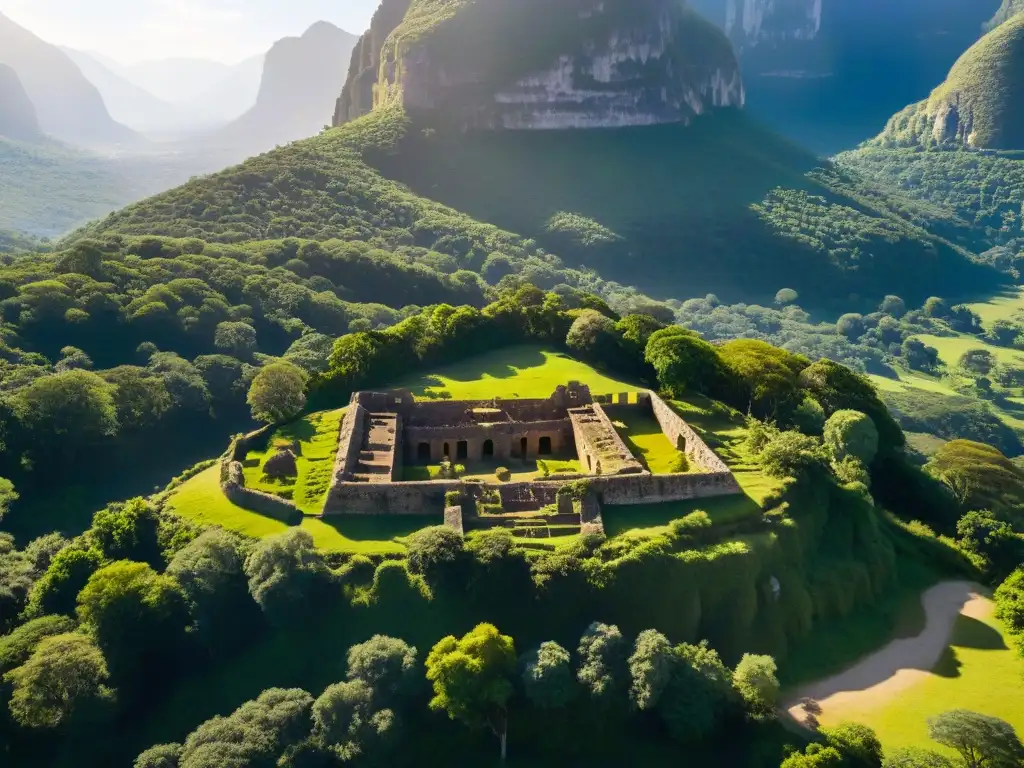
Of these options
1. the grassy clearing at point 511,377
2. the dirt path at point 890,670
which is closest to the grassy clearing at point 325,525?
the grassy clearing at point 511,377

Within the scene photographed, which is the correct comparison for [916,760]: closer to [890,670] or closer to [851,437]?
[890,670]

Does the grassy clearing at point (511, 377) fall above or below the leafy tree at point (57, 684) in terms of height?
above

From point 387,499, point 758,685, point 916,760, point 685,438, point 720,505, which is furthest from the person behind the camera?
point 685,438

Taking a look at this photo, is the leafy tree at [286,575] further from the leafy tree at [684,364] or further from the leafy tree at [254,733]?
the leafy tree at [684,364]

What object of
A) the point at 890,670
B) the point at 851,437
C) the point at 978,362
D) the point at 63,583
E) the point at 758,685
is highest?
the point at 851,437

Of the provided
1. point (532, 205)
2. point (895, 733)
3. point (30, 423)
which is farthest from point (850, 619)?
point (532, 205)

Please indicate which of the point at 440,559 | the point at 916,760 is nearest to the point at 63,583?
the point at 440,559
